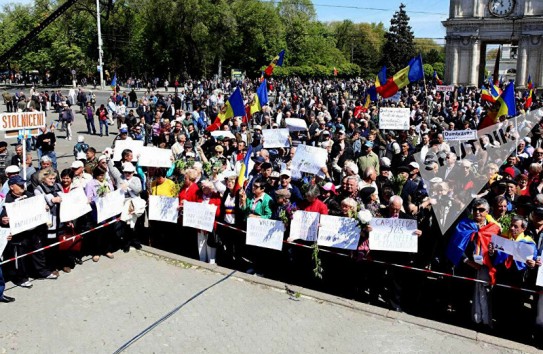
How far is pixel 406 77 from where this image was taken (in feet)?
60.5

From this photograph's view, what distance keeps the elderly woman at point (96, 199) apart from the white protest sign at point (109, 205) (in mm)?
82

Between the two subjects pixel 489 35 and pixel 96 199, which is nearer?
pixel 96 199

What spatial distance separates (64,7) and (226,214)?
4.16m

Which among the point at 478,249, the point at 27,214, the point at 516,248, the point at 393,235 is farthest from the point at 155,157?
the point at 516,248

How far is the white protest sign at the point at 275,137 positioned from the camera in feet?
44.3

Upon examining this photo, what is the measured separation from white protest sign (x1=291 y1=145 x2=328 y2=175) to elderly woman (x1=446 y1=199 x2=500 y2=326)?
3366mm

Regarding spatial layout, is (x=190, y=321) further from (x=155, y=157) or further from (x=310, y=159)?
(x=155, y=157)

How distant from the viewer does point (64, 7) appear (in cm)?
814

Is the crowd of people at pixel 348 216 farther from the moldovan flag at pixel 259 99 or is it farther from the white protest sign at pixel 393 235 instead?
the moldovan flag at pixel 259 99

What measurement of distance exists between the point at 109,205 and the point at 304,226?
3639 millimetres

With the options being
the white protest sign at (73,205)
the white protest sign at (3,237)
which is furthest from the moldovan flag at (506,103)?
the white protest sign at (3,237)

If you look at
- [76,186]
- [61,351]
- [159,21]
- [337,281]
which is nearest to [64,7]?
[76,186]

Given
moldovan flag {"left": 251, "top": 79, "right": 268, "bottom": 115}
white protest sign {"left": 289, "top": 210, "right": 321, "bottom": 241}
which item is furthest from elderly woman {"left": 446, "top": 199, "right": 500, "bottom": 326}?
moldovan flag {"left": 251, "top": 79, "right": 268, "bottom": 115}

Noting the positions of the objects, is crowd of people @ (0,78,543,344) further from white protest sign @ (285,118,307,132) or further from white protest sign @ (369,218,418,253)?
white protest sign @ (285,118,307,132)
